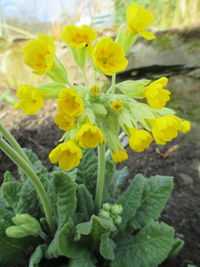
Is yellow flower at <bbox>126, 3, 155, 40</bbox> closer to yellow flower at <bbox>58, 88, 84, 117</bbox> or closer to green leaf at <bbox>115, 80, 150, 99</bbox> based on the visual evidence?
green leaf at <bbox>115, 80, 150, 99</bbox>

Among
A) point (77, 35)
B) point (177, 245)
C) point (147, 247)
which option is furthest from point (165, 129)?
point (177, 245)

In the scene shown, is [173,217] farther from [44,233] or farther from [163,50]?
[163,50]

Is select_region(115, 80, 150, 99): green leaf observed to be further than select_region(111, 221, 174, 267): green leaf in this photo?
No

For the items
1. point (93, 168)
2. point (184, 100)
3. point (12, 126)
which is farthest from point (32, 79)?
point (93, 168)

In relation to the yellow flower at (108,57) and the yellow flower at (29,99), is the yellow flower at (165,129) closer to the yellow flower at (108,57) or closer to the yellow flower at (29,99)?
the yellow flower at (108,57)

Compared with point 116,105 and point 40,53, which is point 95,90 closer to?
point 116,105

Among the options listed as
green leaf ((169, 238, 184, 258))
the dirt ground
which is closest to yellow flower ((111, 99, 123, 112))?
green leaf ((169, 238, 184, 258))
